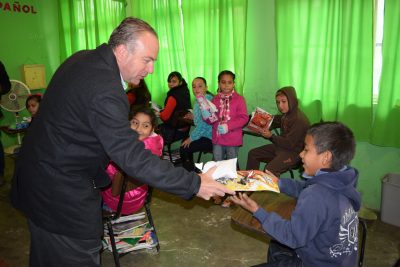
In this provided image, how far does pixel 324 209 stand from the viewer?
1425 millimetres

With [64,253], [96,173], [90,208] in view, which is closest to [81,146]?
[96,173]

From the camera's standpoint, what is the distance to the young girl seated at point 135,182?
2381 mm

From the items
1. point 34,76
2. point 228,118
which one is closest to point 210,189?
point 228,118

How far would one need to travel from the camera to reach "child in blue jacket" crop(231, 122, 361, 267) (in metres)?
1.43

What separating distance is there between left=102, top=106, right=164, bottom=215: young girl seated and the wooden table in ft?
2.89

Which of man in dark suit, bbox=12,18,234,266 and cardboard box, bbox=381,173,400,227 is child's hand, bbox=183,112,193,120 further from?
man in dark suit, bbox=12,18,234,266

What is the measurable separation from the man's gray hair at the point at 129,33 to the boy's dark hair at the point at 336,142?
917 mm

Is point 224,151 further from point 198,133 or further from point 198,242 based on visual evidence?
point 198,242

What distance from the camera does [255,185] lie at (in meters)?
1.67

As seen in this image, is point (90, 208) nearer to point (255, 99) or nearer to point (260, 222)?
point (260, 222)

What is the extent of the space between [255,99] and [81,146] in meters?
3.22

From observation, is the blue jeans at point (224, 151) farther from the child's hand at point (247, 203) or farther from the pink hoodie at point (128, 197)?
the child's hand at point (247, 203)

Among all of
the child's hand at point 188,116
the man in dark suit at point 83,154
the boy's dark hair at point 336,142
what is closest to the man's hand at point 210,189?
the man in dark suit at point 83,154

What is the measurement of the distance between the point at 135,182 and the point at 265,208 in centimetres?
95
